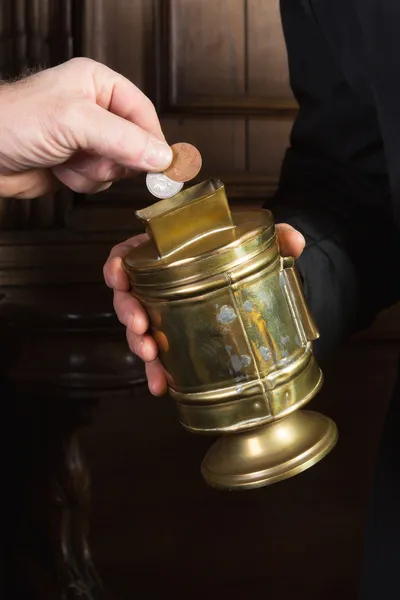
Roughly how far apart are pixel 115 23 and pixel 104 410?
0.71m

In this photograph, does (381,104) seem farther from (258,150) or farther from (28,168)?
(258,150)

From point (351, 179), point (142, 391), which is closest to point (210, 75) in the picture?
point (351, 179)

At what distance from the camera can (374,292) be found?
101 cm

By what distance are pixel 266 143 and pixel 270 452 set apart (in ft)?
2.91

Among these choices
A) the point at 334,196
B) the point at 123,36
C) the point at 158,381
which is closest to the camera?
the point at 158,381

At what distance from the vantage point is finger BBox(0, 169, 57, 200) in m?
0.81

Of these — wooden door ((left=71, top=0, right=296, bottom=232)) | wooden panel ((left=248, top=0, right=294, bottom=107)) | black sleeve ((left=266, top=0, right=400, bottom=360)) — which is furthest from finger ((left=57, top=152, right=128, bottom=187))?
wooden panel ((left=248, top=0, right=294, bottom=107))

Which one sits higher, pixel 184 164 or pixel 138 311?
pixel 184 164

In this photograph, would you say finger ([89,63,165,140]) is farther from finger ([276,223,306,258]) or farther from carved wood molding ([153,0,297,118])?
carved wood molding ([153,0,297,118])

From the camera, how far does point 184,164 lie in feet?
2.28

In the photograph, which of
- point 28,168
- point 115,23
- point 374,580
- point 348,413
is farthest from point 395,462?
point 115,23

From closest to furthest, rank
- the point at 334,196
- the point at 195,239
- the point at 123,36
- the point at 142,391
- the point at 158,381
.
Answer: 1. the point at 195,239
2. the point at 158,381
3. the point at 334,196
4. the point at 142,391
5. the point at 123,36

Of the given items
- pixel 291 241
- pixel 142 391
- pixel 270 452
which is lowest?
pixel 142 391

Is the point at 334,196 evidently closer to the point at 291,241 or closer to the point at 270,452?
the point at 291,241
